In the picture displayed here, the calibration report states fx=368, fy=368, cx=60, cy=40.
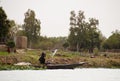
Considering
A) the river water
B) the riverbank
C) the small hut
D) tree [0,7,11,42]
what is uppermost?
tree [0,7,11,42]

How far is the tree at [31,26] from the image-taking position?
79812 millimetres

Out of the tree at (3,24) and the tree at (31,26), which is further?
the tree at (31,26)

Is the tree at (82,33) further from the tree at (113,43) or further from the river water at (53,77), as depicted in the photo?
the river water at (53,77)

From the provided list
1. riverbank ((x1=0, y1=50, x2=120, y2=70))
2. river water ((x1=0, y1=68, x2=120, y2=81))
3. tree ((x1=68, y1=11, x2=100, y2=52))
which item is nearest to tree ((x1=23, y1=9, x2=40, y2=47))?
tree ((x1=68, y1=11, x2=100, y2=52))

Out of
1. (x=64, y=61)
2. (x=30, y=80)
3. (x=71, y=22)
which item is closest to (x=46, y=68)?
(x=64, y=61)

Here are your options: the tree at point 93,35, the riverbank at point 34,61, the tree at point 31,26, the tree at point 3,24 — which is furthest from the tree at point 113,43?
the tree at point 3,24

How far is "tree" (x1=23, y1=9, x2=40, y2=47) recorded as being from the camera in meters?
79.8

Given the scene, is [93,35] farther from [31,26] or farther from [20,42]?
[20,42]

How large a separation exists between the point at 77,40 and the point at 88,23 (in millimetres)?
5547

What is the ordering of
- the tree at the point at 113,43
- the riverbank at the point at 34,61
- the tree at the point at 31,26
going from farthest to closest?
the tree at the point at 113,43
the tree at the point at 31,26
the riverbank at the point at 34,61

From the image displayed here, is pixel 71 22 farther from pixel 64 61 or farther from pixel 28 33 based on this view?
pixel 64 61

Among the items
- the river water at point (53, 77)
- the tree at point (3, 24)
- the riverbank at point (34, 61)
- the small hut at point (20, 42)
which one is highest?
the tree at point (3, 24)

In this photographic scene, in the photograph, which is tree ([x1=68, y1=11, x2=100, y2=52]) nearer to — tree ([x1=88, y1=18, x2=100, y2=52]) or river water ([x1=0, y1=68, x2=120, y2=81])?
tree ([x1=88, y1=18, x2=100, y2=52])

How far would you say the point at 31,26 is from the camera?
80688 mm
